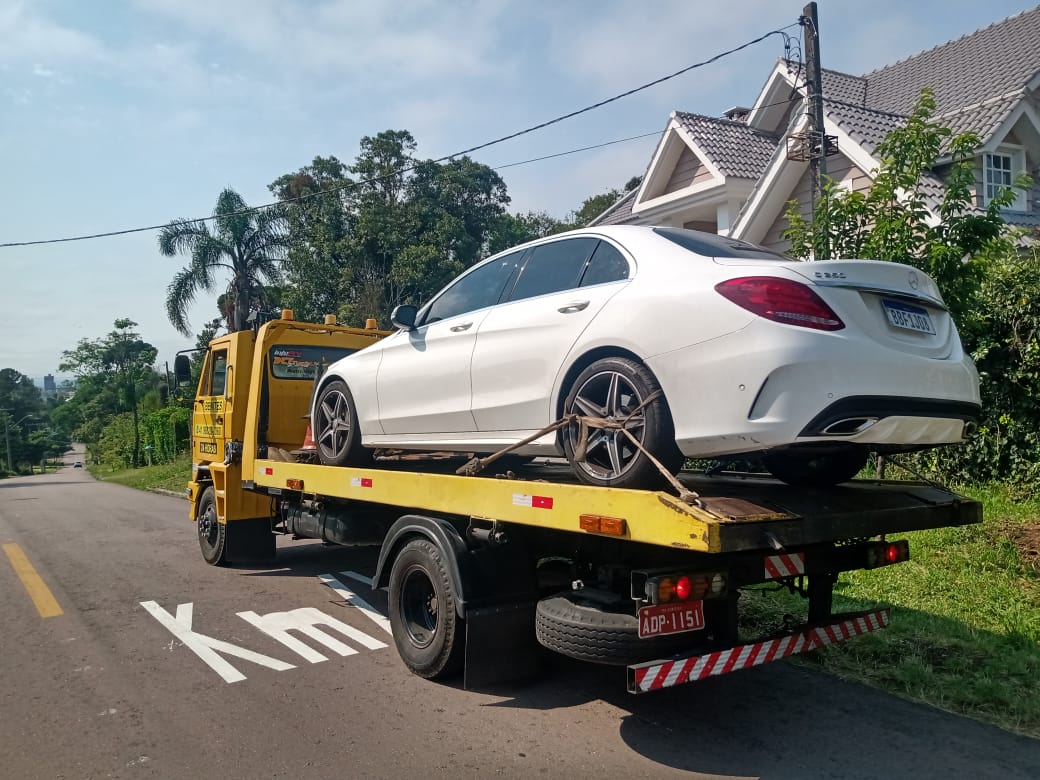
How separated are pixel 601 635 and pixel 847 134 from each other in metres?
10.5

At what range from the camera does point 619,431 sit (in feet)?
12.6

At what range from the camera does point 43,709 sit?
4559 mm

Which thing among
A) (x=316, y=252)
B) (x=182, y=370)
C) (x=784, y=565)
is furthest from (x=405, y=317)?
(x=316, y=252)

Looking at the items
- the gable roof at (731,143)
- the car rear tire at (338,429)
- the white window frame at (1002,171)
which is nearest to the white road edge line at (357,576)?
the car rear tire at (338,429)

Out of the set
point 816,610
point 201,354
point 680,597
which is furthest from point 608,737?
point 201,354

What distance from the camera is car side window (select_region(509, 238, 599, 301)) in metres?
4.61

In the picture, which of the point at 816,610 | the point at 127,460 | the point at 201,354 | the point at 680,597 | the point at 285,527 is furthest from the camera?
the point at 127,460

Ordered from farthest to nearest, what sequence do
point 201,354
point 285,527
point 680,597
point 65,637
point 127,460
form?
point 127,460, point 201,354, point 285,527, point 65,637, point 680,597

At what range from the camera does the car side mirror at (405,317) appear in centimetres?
570

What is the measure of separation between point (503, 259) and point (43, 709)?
147 inches

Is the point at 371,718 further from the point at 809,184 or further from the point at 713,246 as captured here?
the point at 809,184

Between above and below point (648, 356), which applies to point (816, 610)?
below

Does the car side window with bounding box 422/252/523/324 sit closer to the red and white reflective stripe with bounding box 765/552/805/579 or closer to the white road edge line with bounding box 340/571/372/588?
the red and white reflective stripe with bounding box 765/552/805/579

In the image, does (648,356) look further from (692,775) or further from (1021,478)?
(1021,478)
